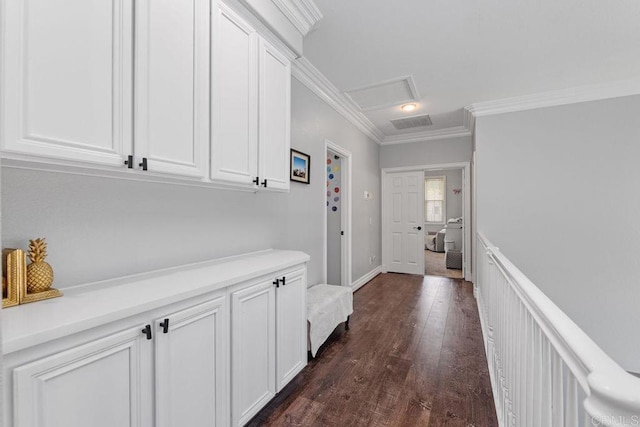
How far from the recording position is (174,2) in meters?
1.35

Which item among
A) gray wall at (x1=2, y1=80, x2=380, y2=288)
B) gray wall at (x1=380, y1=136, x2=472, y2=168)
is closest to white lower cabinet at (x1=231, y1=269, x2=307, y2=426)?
gray wall at (x1=2, y1=80, x2=380, y2=288)

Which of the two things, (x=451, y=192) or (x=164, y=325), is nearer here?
(x=164, y=325)

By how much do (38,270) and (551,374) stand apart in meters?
1.79

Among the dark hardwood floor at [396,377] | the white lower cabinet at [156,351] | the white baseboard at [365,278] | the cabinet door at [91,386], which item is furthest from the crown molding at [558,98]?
the cabinet door at [91,386]

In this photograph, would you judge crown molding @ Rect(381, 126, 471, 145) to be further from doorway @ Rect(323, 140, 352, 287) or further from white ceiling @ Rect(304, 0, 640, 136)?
doorway @ Rect(323, 140, 352, 287)

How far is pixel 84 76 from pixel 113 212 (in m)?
0.61

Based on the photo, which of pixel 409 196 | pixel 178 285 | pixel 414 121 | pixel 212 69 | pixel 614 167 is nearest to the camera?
pixel 178 285

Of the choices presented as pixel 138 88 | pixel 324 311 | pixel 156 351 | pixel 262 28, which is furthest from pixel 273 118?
pixel 324 311

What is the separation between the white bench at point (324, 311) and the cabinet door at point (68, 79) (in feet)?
5.96

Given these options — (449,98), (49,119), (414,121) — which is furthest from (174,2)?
(414,121)

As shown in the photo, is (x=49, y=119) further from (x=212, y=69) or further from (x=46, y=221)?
(x=212, y=69)

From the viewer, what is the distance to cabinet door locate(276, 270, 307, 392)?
1854 mm

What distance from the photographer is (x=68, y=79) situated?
3.30 feet

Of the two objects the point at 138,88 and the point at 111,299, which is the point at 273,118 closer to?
the point at 138,88
